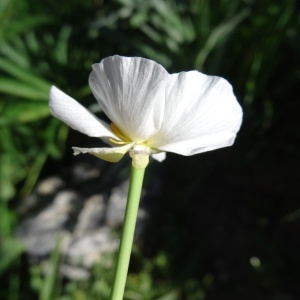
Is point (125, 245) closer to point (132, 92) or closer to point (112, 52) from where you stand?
point (132, 92)

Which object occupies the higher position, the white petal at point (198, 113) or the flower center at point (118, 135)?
the white petal at point (198, 113)

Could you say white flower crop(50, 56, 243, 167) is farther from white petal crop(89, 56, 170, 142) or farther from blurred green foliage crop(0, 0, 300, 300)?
blurred green foliage crop(0, 0, 300, 300)

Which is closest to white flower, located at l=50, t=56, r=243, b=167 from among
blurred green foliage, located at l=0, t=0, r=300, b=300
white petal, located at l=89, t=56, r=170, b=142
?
white petal, located at l=89, t=56, r=170, b=142

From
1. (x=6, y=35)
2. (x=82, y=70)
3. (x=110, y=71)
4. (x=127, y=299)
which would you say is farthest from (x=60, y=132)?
(x=110, y=71)

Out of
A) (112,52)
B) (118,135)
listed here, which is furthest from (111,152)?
(112,52)

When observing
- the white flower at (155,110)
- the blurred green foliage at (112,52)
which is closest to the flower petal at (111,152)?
the white flower at (155,110)

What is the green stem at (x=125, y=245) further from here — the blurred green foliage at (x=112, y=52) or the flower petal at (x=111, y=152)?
the blurred green foliage at (x=112, y=52)
